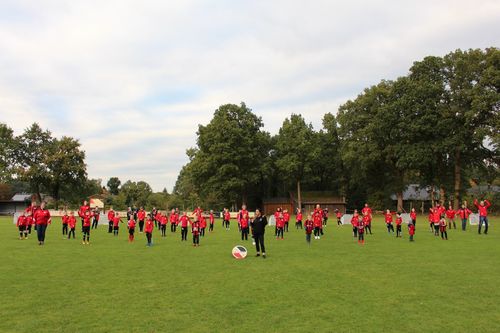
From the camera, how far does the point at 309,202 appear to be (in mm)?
75312

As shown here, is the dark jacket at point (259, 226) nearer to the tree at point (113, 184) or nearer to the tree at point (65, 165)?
the tree at point (65, 165)

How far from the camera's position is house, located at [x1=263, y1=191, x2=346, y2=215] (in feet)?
247

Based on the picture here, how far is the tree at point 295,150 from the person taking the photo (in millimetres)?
74250

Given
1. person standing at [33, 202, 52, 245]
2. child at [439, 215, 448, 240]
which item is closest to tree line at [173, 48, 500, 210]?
child at [439, 215, 448, 240]

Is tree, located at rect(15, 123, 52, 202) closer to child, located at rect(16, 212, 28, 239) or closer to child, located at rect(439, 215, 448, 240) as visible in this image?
child, located at rect(16, 212, 28, 239)

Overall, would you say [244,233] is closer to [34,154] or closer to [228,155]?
[228,155]

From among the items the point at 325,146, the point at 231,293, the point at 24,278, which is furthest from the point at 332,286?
the point at 325,146

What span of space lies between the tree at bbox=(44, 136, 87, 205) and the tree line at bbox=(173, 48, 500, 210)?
20198mm

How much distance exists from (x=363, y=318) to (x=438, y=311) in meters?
1.80

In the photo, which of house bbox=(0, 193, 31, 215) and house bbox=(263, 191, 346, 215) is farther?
house bbox=(0, 193, 31, 215)

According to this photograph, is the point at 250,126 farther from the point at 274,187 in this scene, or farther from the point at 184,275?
the point at 184,275

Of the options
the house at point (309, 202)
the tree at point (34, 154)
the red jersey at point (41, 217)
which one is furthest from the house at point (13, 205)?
the red jersey at point (41, 217)

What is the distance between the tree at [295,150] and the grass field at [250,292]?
55.3 meters

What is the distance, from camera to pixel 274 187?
85.5 m
